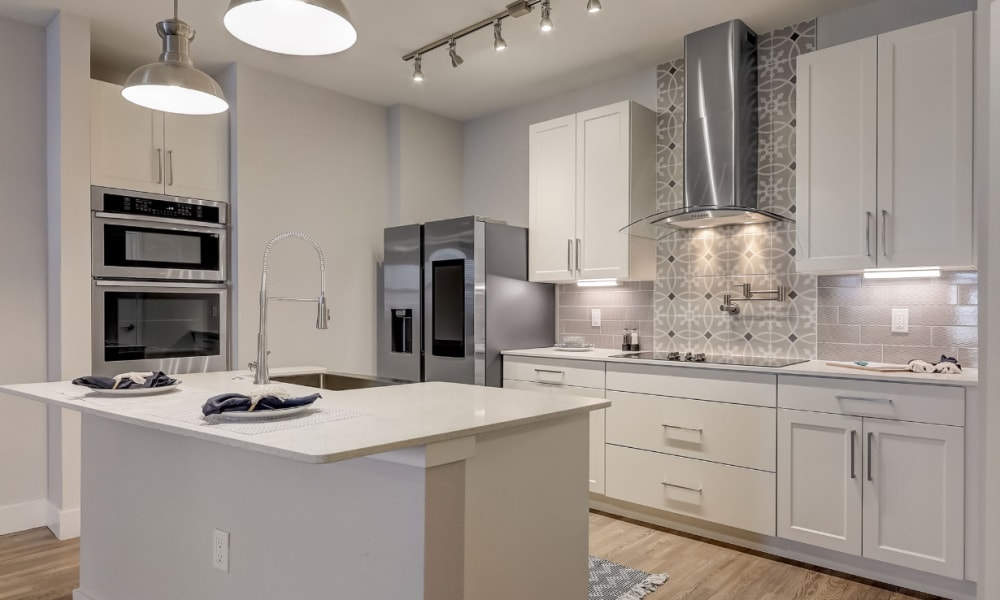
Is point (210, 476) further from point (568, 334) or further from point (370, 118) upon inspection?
point (370, 118)

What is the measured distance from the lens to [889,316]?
9.60 ft

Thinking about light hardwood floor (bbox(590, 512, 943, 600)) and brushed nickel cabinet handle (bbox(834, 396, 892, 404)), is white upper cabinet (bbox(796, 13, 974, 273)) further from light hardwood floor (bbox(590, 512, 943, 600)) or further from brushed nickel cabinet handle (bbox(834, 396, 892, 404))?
light hardwood floor (bbox(590, 512, 943, 600))

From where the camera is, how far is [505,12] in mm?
3143

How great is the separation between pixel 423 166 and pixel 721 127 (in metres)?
2.39

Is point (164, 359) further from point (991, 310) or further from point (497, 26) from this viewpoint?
point (991, 310)

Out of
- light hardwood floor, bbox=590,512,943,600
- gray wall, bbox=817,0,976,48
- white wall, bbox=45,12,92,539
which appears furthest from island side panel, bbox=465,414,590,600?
white wall, bbox=45,12,92,539

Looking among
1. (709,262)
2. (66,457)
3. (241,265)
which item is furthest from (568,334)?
(66,457)

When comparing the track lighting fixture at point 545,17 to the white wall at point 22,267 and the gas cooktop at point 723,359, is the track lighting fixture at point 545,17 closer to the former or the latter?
the gas cooktop at point 723,359

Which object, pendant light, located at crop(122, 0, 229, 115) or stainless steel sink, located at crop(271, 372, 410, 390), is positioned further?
stainless steel sink, located at crop(271, 372, 410, 390)

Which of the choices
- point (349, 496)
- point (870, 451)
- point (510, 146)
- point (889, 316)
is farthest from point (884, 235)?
point (510, 146)

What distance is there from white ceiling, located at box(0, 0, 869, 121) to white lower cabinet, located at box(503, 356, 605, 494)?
6.18ft

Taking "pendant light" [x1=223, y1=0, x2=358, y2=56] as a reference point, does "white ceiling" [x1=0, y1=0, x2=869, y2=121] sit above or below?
above

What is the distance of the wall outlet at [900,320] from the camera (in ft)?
9.41

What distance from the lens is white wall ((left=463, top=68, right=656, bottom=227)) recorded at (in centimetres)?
413
